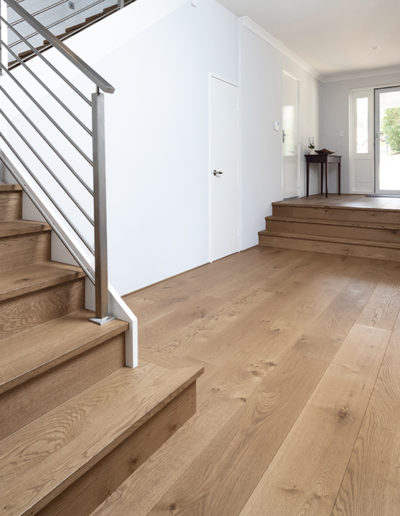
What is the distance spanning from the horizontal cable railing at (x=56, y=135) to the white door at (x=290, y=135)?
13.0 feet

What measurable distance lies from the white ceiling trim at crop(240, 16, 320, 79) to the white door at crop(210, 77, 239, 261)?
0.80 meters

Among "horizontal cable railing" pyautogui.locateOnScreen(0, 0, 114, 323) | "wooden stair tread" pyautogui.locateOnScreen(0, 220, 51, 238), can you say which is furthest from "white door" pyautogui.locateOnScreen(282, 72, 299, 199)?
"wooden stair tread" pyautogui.locateOnScreen(0, 220, 51, 238)

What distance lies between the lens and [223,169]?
4.62 m

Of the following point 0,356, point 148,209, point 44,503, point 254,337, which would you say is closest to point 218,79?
point 148,209

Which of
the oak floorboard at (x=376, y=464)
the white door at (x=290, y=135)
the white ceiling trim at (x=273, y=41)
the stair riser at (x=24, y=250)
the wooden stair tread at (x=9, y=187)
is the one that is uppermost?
the white ceiling trim at (x=273, y=41)

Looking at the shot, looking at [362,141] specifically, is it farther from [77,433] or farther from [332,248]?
→ [77,433]

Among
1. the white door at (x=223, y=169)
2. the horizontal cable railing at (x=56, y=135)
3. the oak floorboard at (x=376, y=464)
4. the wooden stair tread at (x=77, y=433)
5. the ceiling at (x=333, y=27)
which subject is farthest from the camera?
the ceiling at (x=333, y=27)

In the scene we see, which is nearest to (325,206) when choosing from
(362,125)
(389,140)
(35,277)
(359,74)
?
(389,140)

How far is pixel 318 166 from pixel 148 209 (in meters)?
5.31

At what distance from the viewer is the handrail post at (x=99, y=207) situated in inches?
62.5

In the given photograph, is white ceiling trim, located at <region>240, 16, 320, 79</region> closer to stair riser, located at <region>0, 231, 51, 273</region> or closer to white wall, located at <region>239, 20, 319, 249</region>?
white wall, located at <region>239, 20, 319, 249</region>

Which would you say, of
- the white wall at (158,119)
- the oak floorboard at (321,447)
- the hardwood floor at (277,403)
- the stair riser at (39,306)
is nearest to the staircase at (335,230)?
the white wall at (158,119)

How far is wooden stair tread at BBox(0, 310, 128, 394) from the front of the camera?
1285 mm

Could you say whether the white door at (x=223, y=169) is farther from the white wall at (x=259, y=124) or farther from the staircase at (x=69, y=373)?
the staircase at (x=69, y=373)
